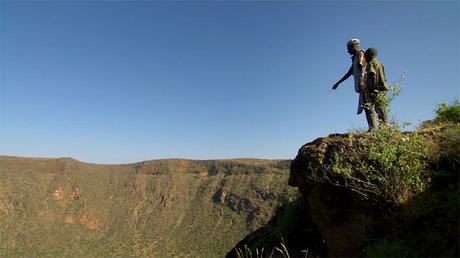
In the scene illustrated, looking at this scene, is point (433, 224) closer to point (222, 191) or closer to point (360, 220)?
point (360, 220)

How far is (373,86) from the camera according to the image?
20.9ft

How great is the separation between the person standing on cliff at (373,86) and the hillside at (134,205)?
207ft

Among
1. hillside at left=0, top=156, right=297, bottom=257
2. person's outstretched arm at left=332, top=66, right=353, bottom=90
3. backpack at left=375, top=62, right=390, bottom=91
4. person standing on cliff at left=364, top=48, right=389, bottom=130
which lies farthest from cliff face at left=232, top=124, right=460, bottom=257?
hillside at left=0, top=156, right=297, bottom=257

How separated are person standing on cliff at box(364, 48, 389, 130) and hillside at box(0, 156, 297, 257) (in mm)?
63199

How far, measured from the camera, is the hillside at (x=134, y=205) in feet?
252

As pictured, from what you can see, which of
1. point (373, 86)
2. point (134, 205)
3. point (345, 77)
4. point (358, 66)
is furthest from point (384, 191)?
point (134, 205)

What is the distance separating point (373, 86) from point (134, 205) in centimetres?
10224

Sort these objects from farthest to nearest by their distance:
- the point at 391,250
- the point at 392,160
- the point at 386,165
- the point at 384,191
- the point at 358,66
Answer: the point at 358,66 → the point at 384,191 → the point at 392,160 → the point at 386,165 → the point at 391,250

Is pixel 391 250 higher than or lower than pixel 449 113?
lower

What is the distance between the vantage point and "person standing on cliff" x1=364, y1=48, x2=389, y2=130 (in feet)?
20.3

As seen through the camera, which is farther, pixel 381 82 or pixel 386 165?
pixel 381 82

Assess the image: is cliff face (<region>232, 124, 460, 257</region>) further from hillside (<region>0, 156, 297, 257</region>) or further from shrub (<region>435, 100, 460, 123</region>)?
hillside (<region>0, 156, 297, 257</region>)

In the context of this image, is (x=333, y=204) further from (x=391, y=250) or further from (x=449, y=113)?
(x=449, y=113)

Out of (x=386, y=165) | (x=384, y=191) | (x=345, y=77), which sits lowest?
(x=384, y=191)
